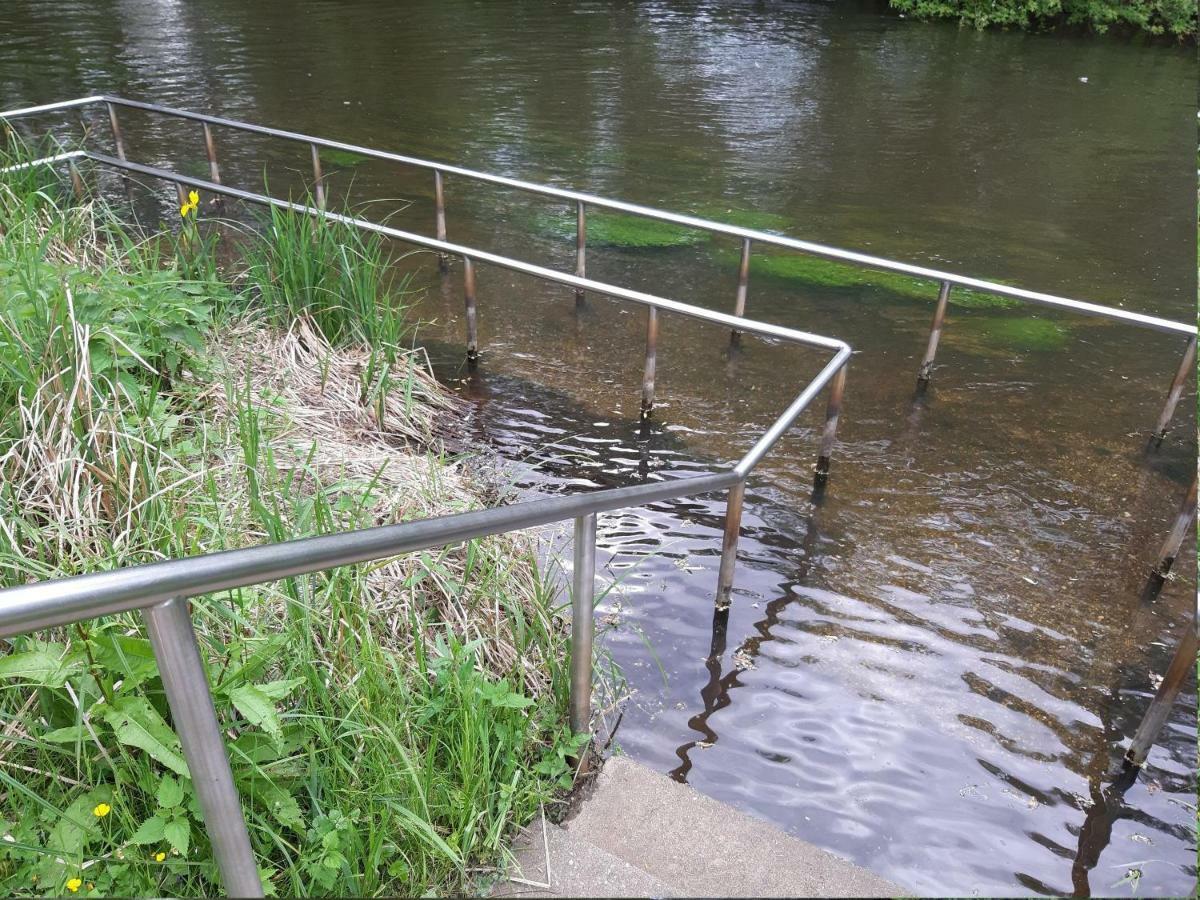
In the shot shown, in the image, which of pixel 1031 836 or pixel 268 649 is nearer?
pixel 268 649

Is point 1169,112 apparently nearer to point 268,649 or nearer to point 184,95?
point 184,95

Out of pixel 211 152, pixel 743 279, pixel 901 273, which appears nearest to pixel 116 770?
pixel 743 279

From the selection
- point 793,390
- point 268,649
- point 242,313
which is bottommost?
point 793,390

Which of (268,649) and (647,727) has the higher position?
(268,649)

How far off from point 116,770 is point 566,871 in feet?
2.92

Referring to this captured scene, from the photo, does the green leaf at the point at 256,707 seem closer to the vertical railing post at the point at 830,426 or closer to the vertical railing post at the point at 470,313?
the vertical railing post at the point at 830,426

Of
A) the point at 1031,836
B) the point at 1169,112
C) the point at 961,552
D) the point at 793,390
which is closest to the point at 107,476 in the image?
the point at 1031,836

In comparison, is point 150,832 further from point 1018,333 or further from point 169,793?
point 1018,333

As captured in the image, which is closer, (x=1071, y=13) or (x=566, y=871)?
(x=566, y=871)

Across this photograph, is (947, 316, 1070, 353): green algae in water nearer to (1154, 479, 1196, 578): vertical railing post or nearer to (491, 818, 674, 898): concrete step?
(1154, 479, 1196, 578): vertical railing post

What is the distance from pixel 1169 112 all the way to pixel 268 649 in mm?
14265

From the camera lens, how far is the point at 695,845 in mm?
2057

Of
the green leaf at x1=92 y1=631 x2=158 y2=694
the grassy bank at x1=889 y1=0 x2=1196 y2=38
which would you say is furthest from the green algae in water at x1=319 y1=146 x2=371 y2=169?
the grassy bank at x1=889 y1=0 x2=1196 y2=38

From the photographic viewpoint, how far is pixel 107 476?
246cm
